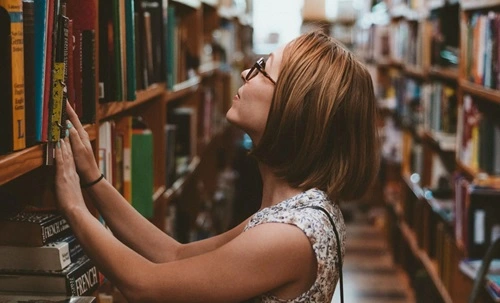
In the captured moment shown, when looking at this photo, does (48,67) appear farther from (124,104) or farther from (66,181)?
(124,104)

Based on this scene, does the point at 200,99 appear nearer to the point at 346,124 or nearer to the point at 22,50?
the point at 346,124

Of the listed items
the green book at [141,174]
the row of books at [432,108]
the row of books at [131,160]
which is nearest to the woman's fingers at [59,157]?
the row of books at [131,160]

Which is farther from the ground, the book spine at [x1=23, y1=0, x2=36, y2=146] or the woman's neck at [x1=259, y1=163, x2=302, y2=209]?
the book spine at [x1=23, y1=0, x2=36, y2=146]

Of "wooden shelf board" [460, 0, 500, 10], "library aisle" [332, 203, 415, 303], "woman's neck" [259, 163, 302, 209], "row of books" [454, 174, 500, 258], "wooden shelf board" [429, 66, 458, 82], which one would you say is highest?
"wooden shelf board" [460, 0, 500, 10]

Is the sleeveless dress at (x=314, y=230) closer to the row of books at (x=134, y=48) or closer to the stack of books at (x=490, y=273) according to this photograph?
the row of books at (x=134, y=48)

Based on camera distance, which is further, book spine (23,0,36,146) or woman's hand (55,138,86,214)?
woman's hand (55,138,86,214)

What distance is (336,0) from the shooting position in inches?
418

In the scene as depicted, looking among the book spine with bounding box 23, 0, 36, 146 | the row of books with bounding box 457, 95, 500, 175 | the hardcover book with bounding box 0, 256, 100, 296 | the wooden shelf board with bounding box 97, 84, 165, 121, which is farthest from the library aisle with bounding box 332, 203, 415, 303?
the book spine with bounding box 23, 0, 36, 146

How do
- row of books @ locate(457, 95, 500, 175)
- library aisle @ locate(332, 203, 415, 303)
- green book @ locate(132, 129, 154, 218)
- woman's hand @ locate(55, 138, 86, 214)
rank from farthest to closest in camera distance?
library aisle @ locate(332, 203, 415, 303) < row of books @ locate(457, 95, 500, 175) < green book @ locate(132, 129, 154, 218) < woman's hand @ locate(55, 138, 86, 214)

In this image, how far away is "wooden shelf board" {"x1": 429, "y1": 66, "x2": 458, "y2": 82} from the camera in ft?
12.9

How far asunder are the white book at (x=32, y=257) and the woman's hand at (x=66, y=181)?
0.30ft

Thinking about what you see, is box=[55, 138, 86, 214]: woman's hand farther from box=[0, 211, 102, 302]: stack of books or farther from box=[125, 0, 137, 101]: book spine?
box=[125, 0, 137, 101]: book spine

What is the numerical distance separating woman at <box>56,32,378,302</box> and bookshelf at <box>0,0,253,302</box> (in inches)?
4.8

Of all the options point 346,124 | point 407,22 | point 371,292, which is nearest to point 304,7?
point 407,22
